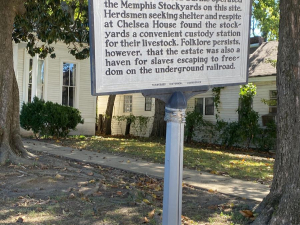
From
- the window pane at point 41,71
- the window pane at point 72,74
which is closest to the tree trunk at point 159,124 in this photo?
the window pane at point 72,74

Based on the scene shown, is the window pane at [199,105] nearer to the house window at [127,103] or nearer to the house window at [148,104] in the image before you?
the house window at [148,104]

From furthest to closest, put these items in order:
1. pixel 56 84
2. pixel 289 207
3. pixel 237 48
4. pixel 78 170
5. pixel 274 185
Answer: pixel 56 84 → pixel 78 170 → pixel 274 185 → pixel 289 207 → pixel 237 48

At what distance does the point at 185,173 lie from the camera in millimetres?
8805

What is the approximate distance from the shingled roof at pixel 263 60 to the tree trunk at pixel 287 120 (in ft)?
41.2

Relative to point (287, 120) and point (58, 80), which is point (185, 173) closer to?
point (287, 120)

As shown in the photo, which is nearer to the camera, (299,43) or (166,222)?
(166,222)

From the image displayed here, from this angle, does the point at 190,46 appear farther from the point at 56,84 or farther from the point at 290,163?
the point at 56,84

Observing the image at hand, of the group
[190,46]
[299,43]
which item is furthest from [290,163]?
[190,46]

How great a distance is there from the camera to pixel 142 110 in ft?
79.7

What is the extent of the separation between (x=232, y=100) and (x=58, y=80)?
8.72 meters

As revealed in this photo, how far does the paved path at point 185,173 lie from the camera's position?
7069 millimetres

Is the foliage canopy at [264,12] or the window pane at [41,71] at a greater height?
the foliage canopy at [264,12]

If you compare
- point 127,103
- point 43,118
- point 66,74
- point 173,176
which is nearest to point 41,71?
point 66,74

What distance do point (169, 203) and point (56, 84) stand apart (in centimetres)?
1653
